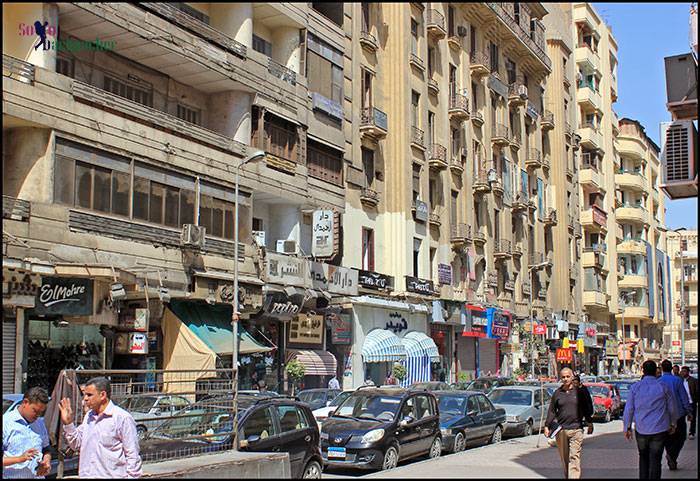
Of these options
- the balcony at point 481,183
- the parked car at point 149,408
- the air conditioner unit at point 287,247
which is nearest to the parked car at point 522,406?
the air conditioner unit at point 287,247

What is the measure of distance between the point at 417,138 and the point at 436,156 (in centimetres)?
194

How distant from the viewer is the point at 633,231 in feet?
284

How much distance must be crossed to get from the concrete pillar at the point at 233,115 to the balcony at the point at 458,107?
63.1 feet

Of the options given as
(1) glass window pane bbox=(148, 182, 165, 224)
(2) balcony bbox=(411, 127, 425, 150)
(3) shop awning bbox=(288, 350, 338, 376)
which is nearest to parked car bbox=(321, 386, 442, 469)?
(1) glass window pane bbox=(148, 182, 165, 224)

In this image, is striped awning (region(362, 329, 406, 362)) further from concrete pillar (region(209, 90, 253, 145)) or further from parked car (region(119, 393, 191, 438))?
parked car (region(119, 393, 191, 438))

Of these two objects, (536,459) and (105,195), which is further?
(105,195)

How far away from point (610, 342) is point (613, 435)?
183ft

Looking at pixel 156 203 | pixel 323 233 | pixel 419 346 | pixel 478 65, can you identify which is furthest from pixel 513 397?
pixel 478 65

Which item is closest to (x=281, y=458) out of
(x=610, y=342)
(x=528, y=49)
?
(x=528, y=49)

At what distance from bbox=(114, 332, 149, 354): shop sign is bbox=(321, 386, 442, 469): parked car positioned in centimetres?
842

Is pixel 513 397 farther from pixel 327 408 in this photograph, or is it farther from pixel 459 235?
pixel 459 235

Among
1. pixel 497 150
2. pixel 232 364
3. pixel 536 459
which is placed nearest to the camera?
pixel 536 459

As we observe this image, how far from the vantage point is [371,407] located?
1892 cm

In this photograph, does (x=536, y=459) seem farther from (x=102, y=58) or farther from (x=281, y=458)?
(x=102, y=58)
